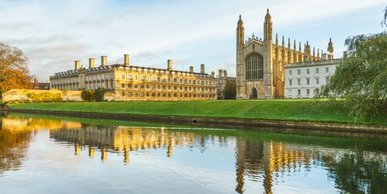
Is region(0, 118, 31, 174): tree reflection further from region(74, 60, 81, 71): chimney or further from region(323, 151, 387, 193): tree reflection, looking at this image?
region(74, 60, 81, 71): chimney

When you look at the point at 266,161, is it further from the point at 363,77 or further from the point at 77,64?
the point at 77,64

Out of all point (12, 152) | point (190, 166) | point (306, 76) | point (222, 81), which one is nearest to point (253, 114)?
point (190, 166)

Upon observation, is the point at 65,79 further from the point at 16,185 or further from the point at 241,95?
A: the point at 16,185

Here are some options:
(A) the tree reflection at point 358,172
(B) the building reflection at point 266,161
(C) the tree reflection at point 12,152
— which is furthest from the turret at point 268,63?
(A) the tree reflection at point 358,172

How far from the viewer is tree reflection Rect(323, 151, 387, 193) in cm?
1083

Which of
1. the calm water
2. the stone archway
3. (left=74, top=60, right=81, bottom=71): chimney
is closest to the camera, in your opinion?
the calm water

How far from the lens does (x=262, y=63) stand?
9144 centimetres

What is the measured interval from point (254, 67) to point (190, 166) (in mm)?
81149

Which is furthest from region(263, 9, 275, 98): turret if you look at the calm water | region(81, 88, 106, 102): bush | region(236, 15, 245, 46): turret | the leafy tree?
the calm water

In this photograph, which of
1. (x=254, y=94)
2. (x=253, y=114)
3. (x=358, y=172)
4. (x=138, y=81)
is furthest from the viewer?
(x=138, y=81)

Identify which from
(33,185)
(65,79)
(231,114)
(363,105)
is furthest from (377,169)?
(65,79)

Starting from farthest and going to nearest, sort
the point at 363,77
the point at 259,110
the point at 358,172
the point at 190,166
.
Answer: the point at 259,110
the point at 363,77
the point at 190,166
the point at 358,172

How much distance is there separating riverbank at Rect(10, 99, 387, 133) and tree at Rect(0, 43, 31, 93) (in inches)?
894

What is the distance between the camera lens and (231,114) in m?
38.8
